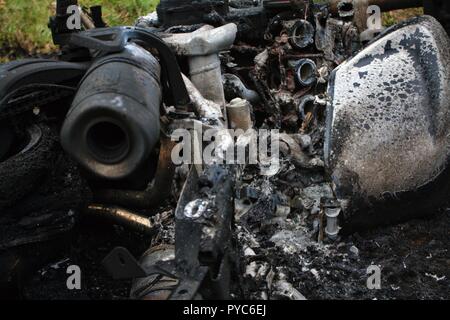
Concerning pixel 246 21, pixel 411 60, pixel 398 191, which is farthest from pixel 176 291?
pixel 246 21

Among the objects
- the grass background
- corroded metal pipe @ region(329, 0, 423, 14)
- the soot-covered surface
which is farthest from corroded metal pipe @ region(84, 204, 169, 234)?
the grass background

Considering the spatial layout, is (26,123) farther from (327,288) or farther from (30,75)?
(327,288)

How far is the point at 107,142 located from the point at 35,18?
6136 mm

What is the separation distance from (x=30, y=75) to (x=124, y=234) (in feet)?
3.06

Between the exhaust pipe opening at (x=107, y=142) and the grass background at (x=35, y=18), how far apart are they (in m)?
5.63

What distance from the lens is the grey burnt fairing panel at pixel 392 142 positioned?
3.31m

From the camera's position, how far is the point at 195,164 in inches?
123

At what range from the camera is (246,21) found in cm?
474

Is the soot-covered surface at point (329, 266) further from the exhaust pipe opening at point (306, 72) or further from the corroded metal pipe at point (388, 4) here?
the corroded metal pipe at point (388, 4)

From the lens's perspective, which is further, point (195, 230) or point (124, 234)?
point (124, 234)

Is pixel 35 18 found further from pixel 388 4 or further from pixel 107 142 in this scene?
pixel 107 142

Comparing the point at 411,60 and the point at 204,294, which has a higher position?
the point at 411,60

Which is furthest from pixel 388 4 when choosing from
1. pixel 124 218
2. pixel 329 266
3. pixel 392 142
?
pixel 124 218

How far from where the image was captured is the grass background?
7.81 m
